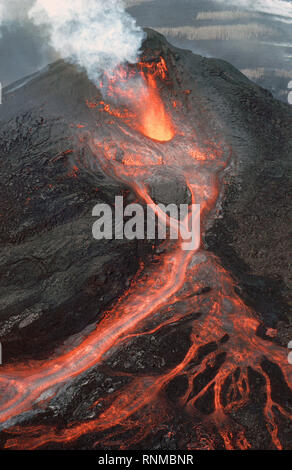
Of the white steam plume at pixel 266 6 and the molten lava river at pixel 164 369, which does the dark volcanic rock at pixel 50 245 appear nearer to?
the molten lava river at pixel 164 369

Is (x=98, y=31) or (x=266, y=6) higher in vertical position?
(x=266, y=6)

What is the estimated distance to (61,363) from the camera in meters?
6.97

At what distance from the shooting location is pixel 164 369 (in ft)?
21.5

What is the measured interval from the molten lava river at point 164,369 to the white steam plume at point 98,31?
2685mm

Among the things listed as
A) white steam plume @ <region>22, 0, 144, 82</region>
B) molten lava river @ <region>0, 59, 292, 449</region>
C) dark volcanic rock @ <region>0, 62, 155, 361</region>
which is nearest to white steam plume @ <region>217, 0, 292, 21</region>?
white steam plume @ <region>22, 0, 144, 82</region>

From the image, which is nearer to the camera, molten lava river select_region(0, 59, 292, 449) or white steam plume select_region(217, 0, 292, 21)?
molten lava river select_region(0, 59, 292, 449)

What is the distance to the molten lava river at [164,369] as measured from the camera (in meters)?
5.69

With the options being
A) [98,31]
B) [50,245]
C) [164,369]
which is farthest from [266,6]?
[164,369]

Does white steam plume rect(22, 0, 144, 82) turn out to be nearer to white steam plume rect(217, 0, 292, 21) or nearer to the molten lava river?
the molten lava river

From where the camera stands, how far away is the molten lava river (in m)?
5.69

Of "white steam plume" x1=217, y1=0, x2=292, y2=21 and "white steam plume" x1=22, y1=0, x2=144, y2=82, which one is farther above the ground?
"white steam plume" x1=217, y1=0, x2=292, y2=21

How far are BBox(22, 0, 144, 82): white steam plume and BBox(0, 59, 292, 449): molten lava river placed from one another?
2685mm

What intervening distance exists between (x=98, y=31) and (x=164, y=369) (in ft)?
35.9

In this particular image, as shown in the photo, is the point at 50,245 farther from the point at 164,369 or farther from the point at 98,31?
the point at 98,31
